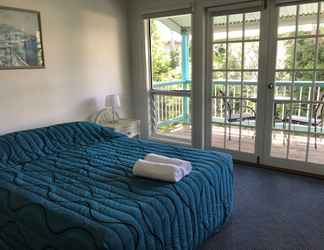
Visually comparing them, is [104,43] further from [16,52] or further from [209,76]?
[209,76]

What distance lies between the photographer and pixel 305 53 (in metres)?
3.22

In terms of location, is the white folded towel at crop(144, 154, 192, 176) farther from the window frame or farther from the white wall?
the window frame

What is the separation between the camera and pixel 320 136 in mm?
3355

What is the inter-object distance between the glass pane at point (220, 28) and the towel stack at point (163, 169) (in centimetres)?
221

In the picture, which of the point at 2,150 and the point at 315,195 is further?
the point at 315,195

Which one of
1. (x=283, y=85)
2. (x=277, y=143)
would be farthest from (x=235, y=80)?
(x=277, y=143)

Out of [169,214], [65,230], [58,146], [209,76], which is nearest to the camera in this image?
[65,230]

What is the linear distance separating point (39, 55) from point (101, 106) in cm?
114

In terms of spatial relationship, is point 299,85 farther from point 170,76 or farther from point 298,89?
point 170,76

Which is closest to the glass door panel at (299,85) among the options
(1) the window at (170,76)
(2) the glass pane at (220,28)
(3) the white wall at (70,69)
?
(2) the glass pane at (220,28)

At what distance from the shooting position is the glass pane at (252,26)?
3445 mm

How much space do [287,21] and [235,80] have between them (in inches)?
35.7

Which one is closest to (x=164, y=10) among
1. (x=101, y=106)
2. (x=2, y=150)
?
(x=101, y=106)

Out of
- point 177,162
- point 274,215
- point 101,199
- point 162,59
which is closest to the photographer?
point 101,199
